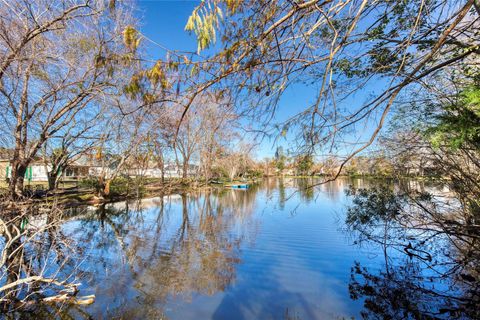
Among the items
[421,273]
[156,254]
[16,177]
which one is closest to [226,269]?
[156,254]

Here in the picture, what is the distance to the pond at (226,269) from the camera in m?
5.10

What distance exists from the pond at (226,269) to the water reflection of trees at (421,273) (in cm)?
8

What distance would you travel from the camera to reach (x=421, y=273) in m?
6.88

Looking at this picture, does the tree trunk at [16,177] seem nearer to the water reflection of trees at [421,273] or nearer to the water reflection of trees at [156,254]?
the water reflection of trees at [156,254]

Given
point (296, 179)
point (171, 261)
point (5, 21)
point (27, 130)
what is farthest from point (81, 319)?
point (27, 130)

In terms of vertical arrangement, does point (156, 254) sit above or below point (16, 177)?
below

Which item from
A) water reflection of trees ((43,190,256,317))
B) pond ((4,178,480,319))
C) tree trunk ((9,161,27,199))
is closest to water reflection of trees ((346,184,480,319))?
pond ((4,178,480,319))

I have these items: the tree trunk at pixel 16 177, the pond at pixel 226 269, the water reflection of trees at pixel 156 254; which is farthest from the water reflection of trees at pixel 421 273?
the tree trunk at pixel 16 177

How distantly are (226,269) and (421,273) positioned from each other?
15.9ft

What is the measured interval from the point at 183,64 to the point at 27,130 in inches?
567

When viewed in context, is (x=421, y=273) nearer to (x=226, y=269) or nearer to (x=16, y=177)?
(x=226, y=269)

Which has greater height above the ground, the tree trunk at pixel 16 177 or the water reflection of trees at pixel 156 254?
the tree trunk at pixel 16 177

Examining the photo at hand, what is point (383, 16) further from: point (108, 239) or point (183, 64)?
point (108, 239)

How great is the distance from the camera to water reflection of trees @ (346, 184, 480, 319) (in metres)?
5.13
